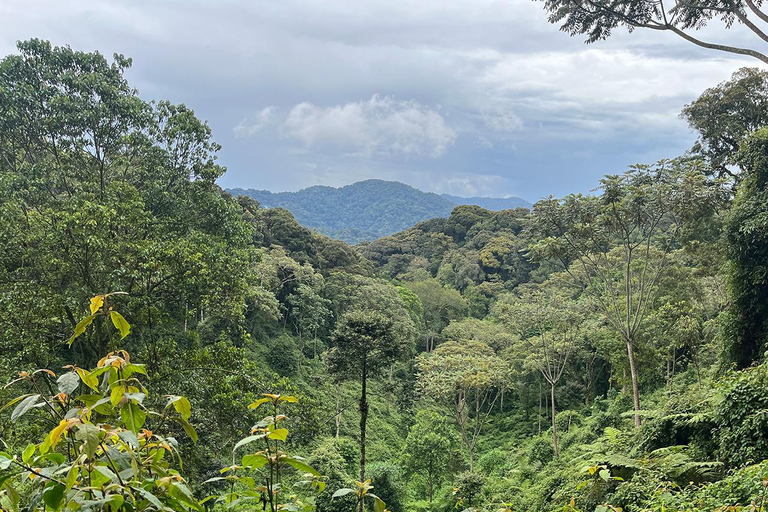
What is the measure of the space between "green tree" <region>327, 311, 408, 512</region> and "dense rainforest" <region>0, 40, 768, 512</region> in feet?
0.21

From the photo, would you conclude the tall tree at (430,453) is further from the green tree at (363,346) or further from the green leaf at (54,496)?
the green leaf at (54,496)

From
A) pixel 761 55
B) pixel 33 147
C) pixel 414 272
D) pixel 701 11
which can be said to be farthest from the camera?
pixel 414 272

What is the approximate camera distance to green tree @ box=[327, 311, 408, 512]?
1190 cm

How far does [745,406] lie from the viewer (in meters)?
5.63

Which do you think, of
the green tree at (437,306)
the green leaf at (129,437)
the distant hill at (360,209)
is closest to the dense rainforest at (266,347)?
the green leaf at (129,437)

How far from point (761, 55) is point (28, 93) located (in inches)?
509

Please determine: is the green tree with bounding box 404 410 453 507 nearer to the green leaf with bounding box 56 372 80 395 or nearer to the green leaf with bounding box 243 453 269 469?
the green leaf with bounding box 243 453 269 469

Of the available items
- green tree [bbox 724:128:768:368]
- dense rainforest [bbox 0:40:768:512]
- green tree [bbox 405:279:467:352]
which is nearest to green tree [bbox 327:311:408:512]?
dense rainforest [bbox 0:40:768:512]

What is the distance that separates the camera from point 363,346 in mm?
11828

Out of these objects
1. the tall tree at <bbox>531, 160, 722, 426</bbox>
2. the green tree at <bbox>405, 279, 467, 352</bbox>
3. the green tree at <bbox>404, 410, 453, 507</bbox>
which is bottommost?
the green tree at <bbox>404, 410, 453, 507</bbox>

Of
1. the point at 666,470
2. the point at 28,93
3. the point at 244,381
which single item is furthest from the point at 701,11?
the point at 28,93

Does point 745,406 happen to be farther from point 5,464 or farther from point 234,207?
point 234,207

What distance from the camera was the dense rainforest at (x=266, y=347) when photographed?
105 cm

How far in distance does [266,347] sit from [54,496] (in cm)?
2052
